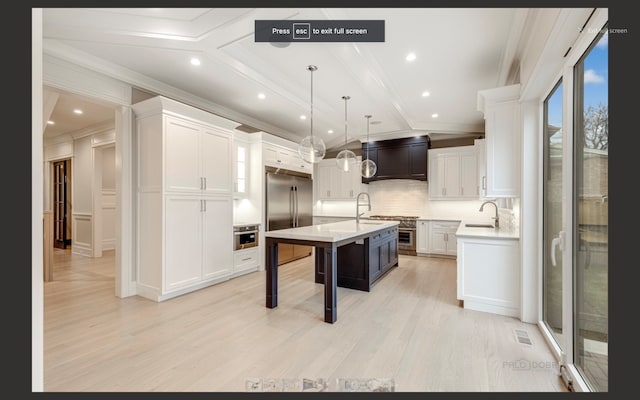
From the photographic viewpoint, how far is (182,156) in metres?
3.53

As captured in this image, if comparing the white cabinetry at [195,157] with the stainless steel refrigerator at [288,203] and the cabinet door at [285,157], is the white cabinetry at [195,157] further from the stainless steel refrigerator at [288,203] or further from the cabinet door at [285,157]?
the cabinet door at [285,157]

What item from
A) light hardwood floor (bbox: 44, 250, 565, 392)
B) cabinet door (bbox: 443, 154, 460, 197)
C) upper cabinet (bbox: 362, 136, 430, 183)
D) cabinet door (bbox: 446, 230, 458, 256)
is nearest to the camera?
light hardwood floor (bbox: 44, 250, 565, 392)

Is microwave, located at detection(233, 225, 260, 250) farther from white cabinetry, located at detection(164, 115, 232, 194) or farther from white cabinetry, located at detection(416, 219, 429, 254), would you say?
white cabinetry, located at detection(416, 219, 429, 254)

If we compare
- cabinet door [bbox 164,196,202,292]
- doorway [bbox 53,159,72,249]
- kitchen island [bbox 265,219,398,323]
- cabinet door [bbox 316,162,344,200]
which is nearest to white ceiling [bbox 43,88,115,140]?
doorway [bbox 53,159,72,249]

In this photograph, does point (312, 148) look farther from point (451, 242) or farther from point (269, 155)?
point (451, 242)

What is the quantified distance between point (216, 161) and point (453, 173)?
4.60m

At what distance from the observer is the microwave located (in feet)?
14.3

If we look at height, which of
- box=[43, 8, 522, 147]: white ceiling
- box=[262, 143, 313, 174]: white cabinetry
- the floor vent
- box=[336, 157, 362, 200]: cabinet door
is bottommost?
the floor vent

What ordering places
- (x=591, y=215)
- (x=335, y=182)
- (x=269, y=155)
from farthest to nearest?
(x=335, y=182) < (x=269, y=155) < (x=591, y=215)

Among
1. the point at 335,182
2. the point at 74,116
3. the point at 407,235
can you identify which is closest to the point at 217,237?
the point at 335,182

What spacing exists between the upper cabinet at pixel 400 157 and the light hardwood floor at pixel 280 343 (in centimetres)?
314

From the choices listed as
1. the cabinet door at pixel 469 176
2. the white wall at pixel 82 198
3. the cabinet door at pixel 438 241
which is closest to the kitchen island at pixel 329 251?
the cabinet door at pixel 438 241

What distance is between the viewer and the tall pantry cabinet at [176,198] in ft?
11.0

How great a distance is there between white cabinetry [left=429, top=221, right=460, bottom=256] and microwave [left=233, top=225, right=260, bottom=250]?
3545 millimetres
